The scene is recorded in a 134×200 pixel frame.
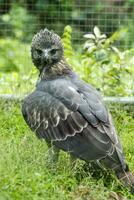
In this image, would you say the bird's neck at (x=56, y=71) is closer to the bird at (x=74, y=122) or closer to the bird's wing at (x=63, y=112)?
the bird at (x=74, y=122)

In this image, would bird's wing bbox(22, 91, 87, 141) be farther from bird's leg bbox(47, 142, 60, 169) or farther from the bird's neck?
the bird's neck

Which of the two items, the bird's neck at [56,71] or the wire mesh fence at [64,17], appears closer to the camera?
the bird's neck at [56,71]

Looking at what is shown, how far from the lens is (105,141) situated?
7883mm

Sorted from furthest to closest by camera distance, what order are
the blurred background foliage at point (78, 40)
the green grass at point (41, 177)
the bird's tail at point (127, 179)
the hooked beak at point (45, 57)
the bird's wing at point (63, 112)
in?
the blurred background foliage at point (78, 40) → the hooked beak at point (45, 57) → the bird's wing at point (63, 112) → the bird's tail at point (127, 179) → the green grass at point (41, 177)

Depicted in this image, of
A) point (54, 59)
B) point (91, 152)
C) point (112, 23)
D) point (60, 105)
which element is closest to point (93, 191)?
point (91, 152)

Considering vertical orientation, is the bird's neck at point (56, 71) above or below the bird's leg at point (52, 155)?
above

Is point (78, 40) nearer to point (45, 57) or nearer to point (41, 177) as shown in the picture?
point (45, 57)

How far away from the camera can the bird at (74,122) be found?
7840 millimetres

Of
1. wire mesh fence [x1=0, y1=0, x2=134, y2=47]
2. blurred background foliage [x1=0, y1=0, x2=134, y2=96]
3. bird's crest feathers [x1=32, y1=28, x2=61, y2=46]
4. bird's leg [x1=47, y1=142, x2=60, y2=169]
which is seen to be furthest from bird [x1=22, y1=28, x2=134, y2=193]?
wire mesh fence [x1=0, y1=0, x2=134, y2=47]

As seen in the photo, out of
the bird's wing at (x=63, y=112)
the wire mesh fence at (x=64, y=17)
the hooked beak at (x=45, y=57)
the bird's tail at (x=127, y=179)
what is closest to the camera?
the bird's tail at (x=127, y=179)

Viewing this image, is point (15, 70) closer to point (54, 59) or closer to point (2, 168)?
point (54, 59)

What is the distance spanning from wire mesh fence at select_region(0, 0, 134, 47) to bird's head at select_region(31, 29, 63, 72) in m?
3.29

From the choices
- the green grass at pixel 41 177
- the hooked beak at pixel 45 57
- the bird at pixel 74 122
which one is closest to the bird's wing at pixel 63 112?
the bird at pixel 74 122

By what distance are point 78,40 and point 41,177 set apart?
530 centimetres
